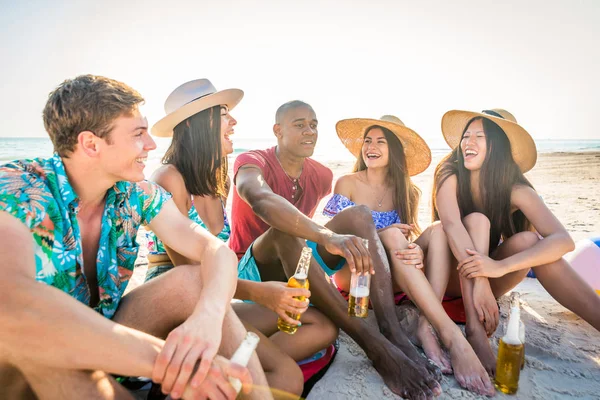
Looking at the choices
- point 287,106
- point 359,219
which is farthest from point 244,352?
point 287,106

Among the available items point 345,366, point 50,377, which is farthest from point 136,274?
point 50,377

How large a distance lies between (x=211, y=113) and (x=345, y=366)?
8.00 ft

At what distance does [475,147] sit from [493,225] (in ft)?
2.51

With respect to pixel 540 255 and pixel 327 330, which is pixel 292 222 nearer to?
pixel 327 330

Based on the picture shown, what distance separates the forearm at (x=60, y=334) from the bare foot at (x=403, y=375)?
66.2 inches

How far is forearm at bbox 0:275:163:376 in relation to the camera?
1.62m

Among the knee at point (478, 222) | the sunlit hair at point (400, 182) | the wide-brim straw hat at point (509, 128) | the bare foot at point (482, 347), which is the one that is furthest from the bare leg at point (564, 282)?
the sunlit hair at point (400, 182)

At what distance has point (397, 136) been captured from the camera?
4.93 metres

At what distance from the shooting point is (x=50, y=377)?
170cm

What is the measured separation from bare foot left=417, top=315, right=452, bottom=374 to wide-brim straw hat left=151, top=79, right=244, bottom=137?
2.59 m

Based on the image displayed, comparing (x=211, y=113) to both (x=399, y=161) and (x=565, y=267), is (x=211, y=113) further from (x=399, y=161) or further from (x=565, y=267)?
(x=565, y=267)

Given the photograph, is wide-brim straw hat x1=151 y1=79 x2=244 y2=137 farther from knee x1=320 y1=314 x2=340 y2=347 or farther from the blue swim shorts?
knee x1=320 y1=314 x2=340 y2=347

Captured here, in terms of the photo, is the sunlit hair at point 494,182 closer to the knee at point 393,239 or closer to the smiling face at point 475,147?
the smiling face at point 475,147

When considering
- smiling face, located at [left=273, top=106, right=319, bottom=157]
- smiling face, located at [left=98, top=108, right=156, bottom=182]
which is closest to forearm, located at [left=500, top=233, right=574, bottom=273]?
smiling face, located at [left=273, top=106, right=319, bottom=157]
